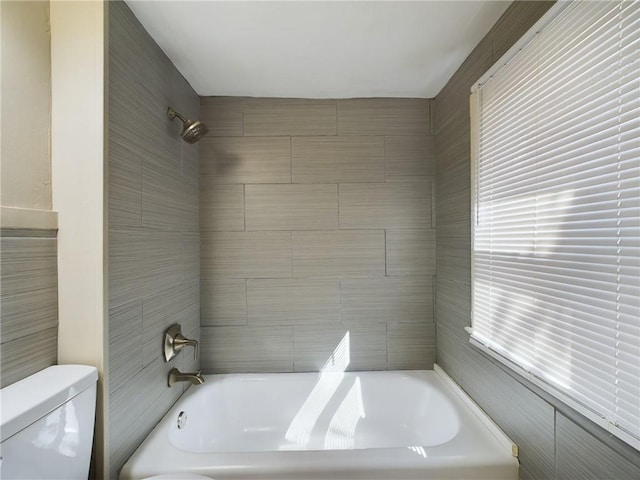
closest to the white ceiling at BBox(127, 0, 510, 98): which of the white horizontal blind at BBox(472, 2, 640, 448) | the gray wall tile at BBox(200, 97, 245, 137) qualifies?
the gray wall tile at BBox(200, 97, 245, 137)

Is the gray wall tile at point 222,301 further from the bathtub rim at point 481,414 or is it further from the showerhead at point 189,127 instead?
the bathtub rim at point 481,414

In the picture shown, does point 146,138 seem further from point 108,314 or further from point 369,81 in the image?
point 369,81

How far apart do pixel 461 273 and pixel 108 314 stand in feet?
5.05

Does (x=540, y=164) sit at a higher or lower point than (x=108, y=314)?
higher

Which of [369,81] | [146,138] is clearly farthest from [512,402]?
[146,138]

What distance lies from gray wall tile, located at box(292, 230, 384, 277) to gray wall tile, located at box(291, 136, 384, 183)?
0.34 meters

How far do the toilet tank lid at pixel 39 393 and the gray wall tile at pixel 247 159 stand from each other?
48.5 inches

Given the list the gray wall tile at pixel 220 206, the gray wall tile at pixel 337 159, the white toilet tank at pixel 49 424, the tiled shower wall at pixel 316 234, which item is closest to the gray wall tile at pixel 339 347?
the tiled shower wall at pixel 316 234

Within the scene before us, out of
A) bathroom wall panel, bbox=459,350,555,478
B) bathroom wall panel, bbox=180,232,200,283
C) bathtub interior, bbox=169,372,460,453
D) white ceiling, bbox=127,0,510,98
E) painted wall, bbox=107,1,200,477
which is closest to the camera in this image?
bathroom wall panel, bbox=459,350,555,478

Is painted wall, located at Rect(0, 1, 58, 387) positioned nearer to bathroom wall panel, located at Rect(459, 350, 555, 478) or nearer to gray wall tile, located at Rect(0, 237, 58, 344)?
gray wall tile, located at Rect(0, 237, 58, 344)

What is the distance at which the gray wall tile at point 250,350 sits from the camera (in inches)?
76.7

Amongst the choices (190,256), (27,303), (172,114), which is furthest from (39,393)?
(172,114)

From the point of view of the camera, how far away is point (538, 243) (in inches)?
40.3

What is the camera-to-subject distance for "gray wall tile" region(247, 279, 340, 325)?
6.39ft
